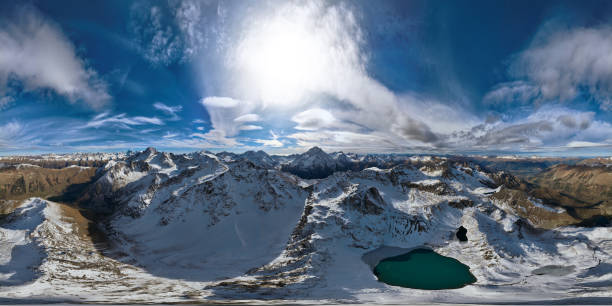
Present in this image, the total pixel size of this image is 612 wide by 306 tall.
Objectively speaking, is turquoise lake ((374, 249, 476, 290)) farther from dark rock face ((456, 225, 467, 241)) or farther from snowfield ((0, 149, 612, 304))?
dark rock face ((456, 225, 467, 241))

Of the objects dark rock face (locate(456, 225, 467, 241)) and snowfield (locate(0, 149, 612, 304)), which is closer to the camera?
snowfield (locate(0, 149, 612, 304))

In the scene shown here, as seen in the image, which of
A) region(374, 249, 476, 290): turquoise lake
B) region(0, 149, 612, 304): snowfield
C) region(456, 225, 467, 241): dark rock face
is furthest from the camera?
region(456, 225, 467, 241): dark rock face

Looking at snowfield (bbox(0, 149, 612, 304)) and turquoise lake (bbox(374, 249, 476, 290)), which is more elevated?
snowfield (bbox(0, 149, 612, 304))

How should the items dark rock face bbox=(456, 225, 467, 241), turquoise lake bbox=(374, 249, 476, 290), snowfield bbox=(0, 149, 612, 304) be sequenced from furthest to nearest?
dark rock face bbox=(456, 225, 467, 241) < turquoise lake bbox=(374, 249, 476, 290) < snowfield bbox=(0, 149, 612, 304)

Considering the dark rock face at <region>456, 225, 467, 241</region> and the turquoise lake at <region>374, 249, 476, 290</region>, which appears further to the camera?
the dark rock face at <region>456, 225, 467, 241</region>

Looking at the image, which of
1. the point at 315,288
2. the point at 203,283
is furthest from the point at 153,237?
the point at 315,288

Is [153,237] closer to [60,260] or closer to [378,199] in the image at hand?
[60,260]

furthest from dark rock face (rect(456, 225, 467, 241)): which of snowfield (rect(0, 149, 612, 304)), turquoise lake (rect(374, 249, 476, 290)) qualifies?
turquoise lake (rect(374, 249, 476, 290))
